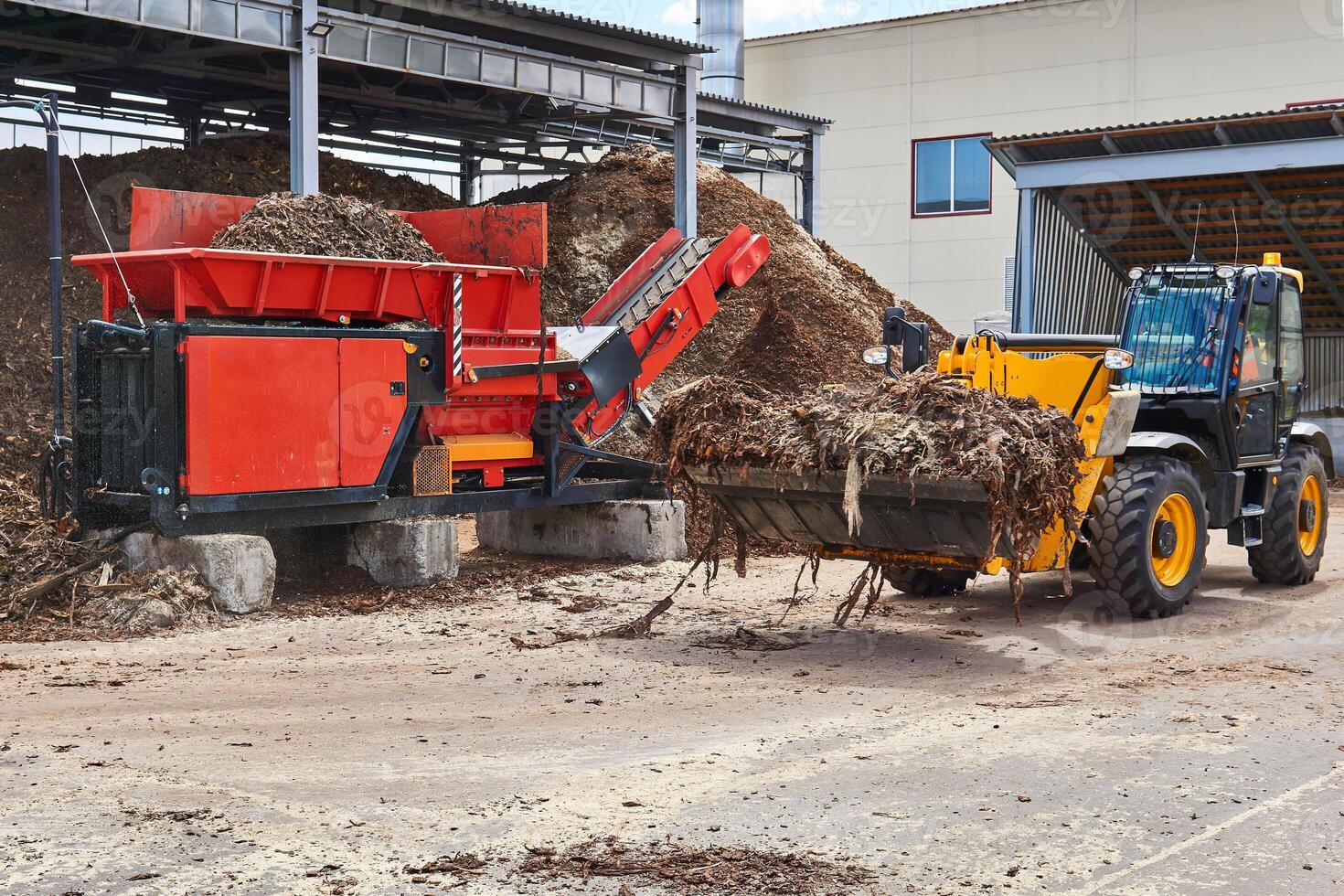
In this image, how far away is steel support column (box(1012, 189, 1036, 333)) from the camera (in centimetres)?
1738

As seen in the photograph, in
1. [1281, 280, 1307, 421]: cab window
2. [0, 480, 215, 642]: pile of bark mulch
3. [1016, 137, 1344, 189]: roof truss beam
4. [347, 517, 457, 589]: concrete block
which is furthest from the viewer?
[1016, 137, 1344, 189]: roof truss beam

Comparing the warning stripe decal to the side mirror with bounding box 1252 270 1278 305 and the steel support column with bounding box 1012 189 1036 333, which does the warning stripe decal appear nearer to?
the side mirror with bounding box 1252 270 1278 305

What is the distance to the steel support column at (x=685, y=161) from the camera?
17.4m

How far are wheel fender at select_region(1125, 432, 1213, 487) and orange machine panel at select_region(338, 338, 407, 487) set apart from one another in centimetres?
459

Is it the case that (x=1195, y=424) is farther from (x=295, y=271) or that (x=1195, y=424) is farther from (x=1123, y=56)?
(x=1123, y=56)

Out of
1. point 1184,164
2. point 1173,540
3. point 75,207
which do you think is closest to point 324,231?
point 1173,540

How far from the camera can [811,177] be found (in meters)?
23.0

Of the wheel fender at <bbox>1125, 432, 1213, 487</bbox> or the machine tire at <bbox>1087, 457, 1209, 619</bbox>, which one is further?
the wheel fender at <bbox>1125, 432, 1213, 487</bbox>

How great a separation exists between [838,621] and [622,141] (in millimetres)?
13349

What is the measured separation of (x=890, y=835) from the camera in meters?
4.57

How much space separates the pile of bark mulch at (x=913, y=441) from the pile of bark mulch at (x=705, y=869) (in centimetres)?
283

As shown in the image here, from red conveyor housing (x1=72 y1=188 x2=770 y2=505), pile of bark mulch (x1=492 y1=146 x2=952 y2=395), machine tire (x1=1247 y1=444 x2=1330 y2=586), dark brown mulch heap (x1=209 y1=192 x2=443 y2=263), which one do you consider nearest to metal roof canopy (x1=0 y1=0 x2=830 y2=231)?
pile of bark mulch (x1=492 y1=146 x2=952 y2=395)

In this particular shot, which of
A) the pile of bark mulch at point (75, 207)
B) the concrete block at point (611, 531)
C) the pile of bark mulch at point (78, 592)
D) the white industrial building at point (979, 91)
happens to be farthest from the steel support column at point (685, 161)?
the pile of bark mulch at point (78, 592)

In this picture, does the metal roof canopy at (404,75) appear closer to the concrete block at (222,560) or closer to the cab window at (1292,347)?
the concrete block at (222,560)
